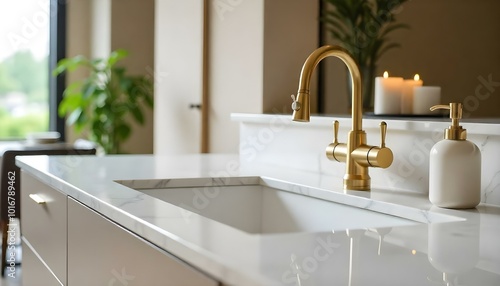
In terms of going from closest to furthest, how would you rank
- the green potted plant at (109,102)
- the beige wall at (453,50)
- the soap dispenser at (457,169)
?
1. the soap dispenser at (457,169)
2. the beige wall at (453,50)
3. the green potted plant at (109,102)

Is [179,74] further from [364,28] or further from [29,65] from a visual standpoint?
[29,65]

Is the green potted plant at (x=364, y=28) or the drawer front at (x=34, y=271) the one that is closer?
the drawer front at (x=34, y=271)

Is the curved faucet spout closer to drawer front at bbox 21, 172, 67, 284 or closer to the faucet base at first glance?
the faucet base

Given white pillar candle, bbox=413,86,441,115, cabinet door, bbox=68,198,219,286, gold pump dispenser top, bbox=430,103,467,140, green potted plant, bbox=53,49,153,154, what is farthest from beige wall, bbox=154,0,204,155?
gold pump dispenser top, bbox=430,103,467,140

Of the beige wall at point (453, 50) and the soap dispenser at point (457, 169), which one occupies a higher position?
the beige wall at point (453, 50)

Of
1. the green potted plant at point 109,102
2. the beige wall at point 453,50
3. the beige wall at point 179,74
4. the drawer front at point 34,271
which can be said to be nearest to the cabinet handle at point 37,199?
the drawer front at point 34,271

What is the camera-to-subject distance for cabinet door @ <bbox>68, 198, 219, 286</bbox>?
0.97m

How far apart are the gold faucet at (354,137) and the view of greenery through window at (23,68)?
413 cm

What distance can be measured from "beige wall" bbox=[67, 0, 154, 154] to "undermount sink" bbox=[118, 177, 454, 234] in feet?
11.8

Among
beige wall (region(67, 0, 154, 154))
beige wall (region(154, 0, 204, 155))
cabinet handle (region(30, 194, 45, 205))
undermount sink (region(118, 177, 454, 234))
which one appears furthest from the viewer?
beige wall (region(67, 0, 154, 154))

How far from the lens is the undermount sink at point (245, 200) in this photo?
156cm

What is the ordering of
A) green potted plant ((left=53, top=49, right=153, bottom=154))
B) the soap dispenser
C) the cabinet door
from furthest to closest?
green potted plant ((left=53, top=49, right=153, bottom=154))
the soap dispenser
the cabinet door

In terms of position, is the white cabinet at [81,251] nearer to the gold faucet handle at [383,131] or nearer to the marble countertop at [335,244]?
the marble countertop at [335,244]

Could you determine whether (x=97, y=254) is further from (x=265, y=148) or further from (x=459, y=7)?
(x=459, y=7)
